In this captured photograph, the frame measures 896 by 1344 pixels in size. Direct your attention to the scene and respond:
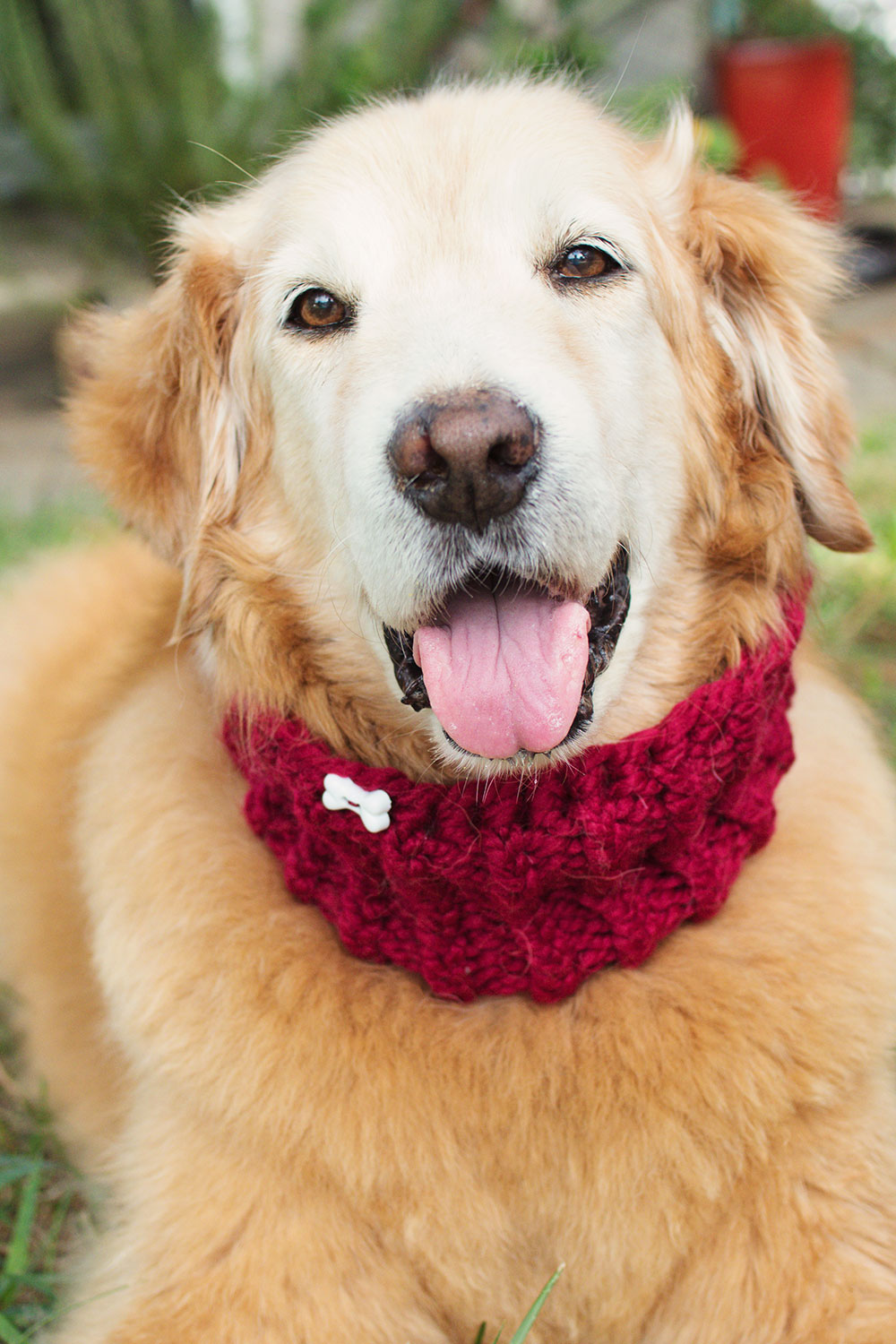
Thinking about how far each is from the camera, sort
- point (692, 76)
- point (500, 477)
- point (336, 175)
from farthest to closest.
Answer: point (692, 76) → point (336, 175) → point (500, 477)

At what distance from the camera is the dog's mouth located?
6.07 feet

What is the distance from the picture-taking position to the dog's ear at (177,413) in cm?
236

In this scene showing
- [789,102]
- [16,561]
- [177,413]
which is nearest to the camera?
[177,413]

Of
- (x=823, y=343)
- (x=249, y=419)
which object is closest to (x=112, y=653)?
(x=249, y=419)

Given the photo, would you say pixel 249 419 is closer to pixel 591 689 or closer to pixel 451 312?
pixel 451 312

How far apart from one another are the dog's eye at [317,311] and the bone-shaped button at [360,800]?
0.84m

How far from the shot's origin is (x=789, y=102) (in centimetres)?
1061

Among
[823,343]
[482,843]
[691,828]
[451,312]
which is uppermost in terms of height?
[823,343]

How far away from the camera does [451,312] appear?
74.9 inches

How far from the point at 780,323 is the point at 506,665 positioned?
0.97m

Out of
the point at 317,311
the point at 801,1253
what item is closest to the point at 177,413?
the point at 317,311

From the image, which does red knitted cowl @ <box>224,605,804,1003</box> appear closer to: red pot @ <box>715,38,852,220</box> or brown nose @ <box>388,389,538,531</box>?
brown nose @ <box>388,389,538,531</box>

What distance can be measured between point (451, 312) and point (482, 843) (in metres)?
0.85

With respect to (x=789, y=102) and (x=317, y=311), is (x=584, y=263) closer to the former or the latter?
(x=317, y=311)
